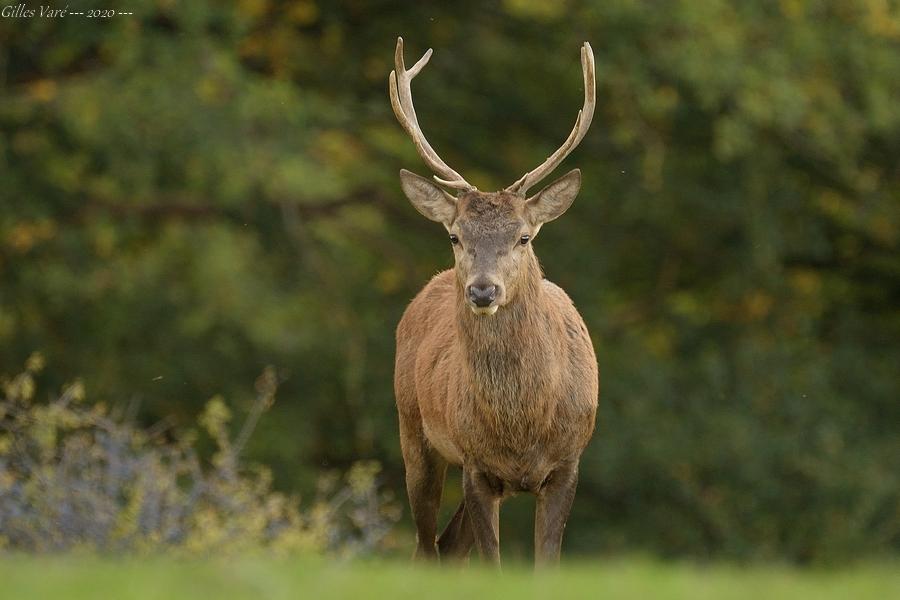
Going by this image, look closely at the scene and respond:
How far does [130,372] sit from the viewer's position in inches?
678

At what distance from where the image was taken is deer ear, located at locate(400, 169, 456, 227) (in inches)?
321

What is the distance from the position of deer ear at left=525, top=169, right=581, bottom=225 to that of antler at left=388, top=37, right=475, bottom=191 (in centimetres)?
29

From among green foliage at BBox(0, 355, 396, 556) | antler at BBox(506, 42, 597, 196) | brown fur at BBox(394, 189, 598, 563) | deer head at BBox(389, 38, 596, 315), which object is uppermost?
antler at BBox(506, 42, 597, 196)

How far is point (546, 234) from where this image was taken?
17672mm

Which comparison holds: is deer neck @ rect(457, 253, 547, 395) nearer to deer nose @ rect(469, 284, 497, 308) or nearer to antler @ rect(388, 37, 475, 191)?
deer nose @ rect(469, 284, 497, 308)

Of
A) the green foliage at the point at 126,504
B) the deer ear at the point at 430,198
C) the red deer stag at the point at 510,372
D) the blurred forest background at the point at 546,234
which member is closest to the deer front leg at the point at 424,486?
the green foliage at the point at 126,504

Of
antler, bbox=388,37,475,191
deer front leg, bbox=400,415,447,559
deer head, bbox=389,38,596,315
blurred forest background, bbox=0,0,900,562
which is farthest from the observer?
blurred forest background, bbox=0,0,900,562

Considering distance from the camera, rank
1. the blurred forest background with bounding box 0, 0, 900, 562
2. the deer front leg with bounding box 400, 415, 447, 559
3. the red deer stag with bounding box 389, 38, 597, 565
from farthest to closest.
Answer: the blurred forest background with bounding box 0, 0, 900, 562 → the deer front leg with bounding box 400, 415, 447, 559 → the red deer stag with bounding box 389, 38, 597, 565

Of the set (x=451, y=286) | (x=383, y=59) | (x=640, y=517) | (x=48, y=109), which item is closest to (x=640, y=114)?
(x=383, y=59)

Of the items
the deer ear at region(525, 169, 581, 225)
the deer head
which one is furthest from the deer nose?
the deer ear at region(525, 169, 581, 225)

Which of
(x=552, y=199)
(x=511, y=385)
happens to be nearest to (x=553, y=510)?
(x=511, y=385)

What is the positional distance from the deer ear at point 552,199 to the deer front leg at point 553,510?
114 cm

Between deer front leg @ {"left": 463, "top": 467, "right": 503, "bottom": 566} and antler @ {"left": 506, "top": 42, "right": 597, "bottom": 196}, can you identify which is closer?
deer front leg @ {"left": 463, "top": 467, "right": 503, "bottom": 566}

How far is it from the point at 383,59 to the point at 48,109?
352cm
